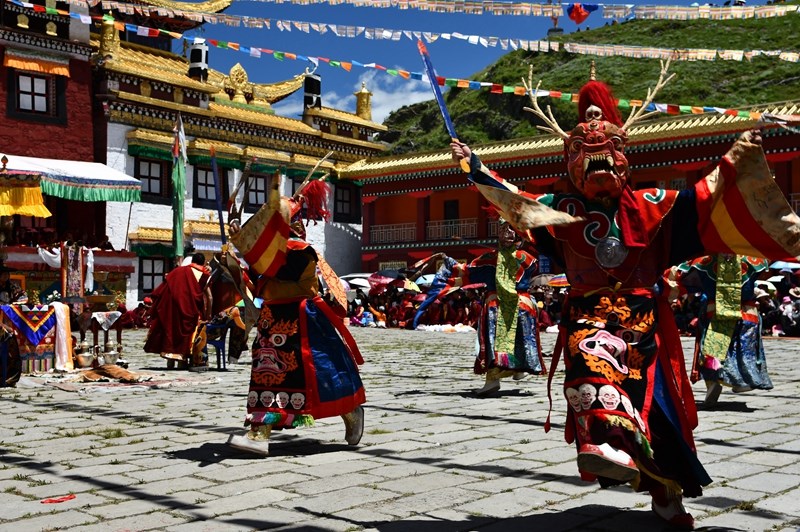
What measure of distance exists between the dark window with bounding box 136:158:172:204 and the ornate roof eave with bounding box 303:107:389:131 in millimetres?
6477

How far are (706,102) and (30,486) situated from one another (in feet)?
148

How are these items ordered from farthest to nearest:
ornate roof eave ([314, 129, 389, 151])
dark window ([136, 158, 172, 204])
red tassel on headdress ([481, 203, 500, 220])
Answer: ornate roof eave ([314, 129, 389, 151]) → dark window ([136, 158, 172, 204]) → red tassel on headdress ([481, 203, 500, 220])

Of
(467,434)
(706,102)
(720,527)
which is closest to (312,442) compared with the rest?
(467,434)

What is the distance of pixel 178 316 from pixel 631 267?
29.4ft

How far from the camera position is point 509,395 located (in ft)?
29.2

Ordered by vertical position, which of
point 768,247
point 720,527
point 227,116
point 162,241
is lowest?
point 720,527

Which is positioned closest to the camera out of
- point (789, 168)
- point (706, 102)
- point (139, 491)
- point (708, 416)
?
point (139, 491)

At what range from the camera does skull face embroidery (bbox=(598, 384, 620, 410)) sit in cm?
366

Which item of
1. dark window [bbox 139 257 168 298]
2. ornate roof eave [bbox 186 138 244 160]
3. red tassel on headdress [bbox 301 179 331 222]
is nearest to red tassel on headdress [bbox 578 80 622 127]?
red tassel on headdress [bbox 301 179 331 222]

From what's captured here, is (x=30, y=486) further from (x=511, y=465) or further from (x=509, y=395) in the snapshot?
(x=509, y=395)

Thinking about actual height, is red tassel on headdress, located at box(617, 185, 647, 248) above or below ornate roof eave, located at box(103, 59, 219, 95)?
below

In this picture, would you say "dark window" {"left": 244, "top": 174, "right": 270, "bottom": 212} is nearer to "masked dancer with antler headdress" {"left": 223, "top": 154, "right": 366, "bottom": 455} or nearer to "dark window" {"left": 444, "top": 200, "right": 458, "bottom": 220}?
"dark window" {"left": 444, "top": 200, "right": 458, "bottom": 220}

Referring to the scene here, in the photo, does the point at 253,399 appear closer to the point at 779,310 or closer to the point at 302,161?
the point at 779,310

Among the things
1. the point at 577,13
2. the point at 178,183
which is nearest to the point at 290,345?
the point at 577,13
